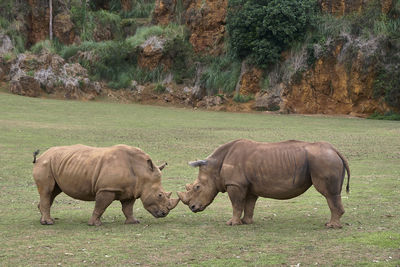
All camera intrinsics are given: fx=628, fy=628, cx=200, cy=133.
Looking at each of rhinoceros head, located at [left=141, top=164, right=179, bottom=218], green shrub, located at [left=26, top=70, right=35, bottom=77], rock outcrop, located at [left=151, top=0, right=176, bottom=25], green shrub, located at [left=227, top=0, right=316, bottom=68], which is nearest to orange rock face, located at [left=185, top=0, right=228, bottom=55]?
rock outcrop, located at [left=151, top=0, right=176, bottom=25]

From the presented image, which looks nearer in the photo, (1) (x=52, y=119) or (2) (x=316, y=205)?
(2) (x=316, y=205)

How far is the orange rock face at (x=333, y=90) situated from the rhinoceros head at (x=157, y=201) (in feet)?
107

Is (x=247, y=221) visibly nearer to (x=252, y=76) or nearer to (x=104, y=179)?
(x=104, y=179)

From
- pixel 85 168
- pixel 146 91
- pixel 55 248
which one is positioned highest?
pixel 85 168

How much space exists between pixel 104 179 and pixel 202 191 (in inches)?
60.4

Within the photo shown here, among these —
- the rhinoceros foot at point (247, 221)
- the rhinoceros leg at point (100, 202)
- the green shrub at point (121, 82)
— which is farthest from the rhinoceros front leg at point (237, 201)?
the green shrub at point (121, 82)

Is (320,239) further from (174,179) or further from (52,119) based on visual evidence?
(52,119)

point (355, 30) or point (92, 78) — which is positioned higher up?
point (355, 30)

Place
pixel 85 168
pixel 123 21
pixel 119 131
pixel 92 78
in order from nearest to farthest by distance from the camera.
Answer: pixel 85 168, pixel 119 131, pixel 92 78, pixel 123 21

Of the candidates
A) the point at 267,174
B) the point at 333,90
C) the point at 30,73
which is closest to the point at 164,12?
the point at 30,73

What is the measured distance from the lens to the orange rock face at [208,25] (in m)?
47.7

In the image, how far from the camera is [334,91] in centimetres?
4162

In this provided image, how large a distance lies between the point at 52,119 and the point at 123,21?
2374 cm

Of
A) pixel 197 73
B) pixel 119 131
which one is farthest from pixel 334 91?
pixel 119 131
